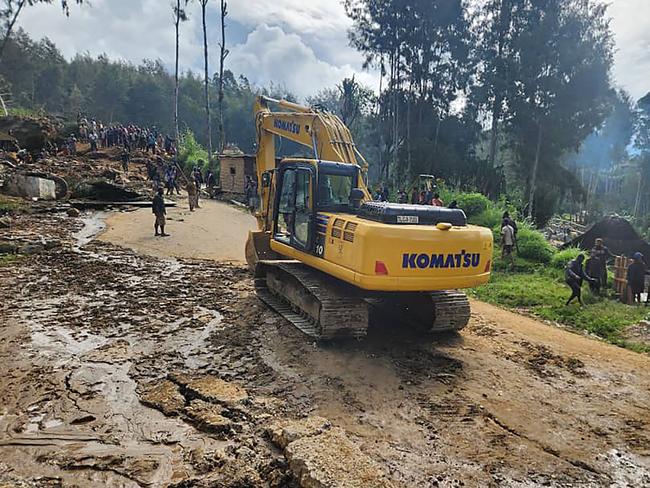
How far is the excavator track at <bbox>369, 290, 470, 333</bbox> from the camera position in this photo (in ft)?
21.1

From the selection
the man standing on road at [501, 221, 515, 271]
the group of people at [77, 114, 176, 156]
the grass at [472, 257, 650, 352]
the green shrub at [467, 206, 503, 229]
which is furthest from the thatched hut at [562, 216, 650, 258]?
the group of people at [77, 114, 176, 156]

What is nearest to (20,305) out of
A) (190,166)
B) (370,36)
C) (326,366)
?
(326,366)

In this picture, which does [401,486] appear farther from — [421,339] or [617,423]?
[421,339]

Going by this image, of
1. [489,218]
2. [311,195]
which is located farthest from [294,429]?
[489,218]

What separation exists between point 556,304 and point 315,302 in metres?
5.69

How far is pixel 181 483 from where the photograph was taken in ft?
11.1

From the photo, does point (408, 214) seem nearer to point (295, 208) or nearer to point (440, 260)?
point (440, 260)

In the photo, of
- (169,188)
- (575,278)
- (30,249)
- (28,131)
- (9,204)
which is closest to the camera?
(575,278)

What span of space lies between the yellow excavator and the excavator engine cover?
0.01m

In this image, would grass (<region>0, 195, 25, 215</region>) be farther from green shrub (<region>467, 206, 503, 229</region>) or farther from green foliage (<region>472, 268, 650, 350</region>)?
green shrub (<region>467, 206, 503, 229</region>)

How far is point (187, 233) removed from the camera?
14.6m

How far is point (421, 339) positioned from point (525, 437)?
240cm

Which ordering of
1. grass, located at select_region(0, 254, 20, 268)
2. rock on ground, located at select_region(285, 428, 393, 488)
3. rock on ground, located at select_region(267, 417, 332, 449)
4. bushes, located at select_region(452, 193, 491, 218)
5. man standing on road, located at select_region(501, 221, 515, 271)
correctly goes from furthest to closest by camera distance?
bushes, located at select_region(452, 193, 491, 218), man standing on road, located at select_region(501, 221, 515, 271), grass, located at select_region(0, 254, 20, 268), rock on ground, located at select_region(267, 417, 332, 449), rock on ground, located at select_region(285, 428, 393, 488)

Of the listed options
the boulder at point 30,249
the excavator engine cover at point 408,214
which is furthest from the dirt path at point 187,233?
the excavator engine cover at point 408,214
